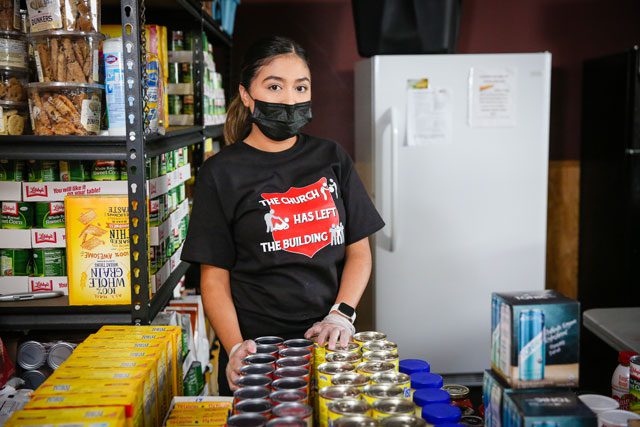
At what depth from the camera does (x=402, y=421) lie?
42.8 inches

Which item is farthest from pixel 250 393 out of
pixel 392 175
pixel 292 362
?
pixel 392 175

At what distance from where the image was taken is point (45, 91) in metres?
1.79

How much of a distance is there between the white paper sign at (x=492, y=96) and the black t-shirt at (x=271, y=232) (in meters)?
1.68

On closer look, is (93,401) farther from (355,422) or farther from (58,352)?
(58,352)

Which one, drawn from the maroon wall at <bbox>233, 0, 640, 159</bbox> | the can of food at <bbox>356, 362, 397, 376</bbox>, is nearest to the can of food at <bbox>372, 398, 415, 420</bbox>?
the can of food at <bbox>356, 362, 397, 376</bbox>

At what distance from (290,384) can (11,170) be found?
1143 millimetres

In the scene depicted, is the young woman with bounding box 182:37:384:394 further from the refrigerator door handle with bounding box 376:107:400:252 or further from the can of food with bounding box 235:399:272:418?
the refrigerator door handle with bounding box 376:107:400:252

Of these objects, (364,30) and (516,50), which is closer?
(364,30)

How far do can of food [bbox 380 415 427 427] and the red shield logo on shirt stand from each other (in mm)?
865

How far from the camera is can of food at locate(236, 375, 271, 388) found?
1247 mm

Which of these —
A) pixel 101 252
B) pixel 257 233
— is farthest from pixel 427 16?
pixel 101 252

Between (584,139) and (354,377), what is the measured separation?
3.41 m

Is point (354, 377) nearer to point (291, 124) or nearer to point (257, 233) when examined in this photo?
point (257, 233)

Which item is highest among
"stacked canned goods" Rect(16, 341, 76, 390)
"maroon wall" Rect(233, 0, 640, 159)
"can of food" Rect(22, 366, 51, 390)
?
"maroon wall" Rect(233, 0, 640, 159)
